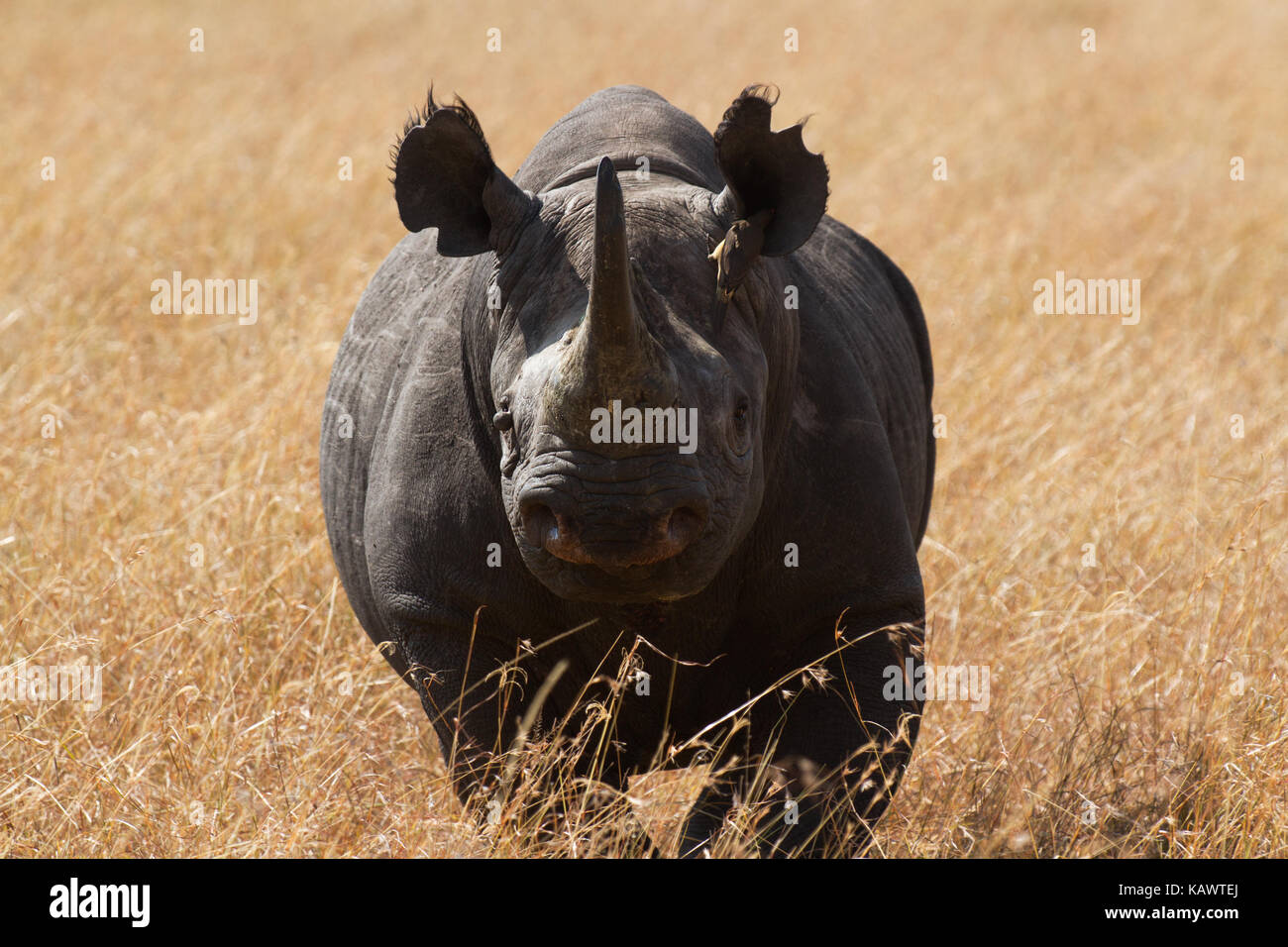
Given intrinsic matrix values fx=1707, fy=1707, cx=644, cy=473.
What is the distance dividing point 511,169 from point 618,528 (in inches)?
354

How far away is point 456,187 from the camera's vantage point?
3971 mm

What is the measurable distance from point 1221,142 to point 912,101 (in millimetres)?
2524

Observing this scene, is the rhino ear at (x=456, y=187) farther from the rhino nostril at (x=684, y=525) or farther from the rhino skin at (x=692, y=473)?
the rhino nostril at (x=684, y=525)

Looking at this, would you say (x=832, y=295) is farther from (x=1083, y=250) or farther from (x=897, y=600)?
(x=1083, y=250)

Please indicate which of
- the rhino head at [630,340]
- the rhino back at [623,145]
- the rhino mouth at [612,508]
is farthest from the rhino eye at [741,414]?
the rhino back at [623,145]

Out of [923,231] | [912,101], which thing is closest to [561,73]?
[912,101]

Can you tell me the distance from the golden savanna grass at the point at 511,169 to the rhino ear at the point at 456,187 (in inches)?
47.6

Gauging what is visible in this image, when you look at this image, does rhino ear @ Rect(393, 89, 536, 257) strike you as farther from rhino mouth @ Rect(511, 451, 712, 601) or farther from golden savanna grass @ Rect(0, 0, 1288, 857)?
golden savanna grass @ Rect(0, 0, 1288, 857)

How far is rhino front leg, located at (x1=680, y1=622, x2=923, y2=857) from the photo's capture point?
3.95 m

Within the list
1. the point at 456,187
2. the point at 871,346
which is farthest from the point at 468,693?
the point at 871,346

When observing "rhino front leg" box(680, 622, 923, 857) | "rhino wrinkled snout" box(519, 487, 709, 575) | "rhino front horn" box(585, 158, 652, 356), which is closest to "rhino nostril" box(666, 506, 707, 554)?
"rhino wrinkled snout" box(519, 487, 709, 575)

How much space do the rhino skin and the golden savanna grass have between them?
309 mm

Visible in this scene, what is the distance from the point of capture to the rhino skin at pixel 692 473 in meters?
3.45

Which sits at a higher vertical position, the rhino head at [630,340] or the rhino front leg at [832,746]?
the rhino head at [630,340]
